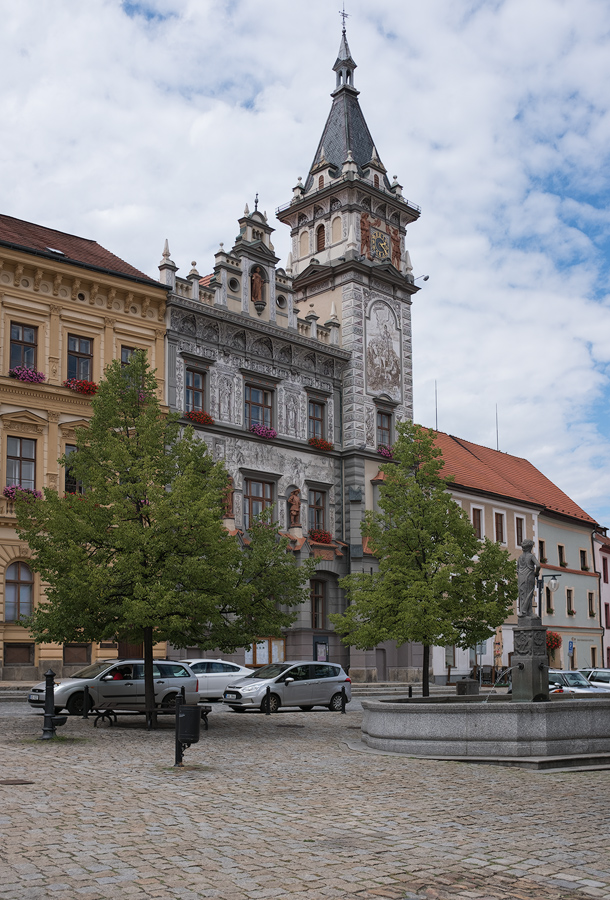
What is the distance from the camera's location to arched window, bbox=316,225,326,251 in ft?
149

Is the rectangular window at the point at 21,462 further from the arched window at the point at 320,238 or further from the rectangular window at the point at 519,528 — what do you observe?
the rectangular window at the point at 519,528

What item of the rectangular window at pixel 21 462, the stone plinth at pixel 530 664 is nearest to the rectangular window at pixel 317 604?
the rectangular window at pixel 21 462

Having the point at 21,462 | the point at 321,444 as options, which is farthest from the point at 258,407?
the point at 21,462

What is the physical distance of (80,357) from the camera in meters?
33.5

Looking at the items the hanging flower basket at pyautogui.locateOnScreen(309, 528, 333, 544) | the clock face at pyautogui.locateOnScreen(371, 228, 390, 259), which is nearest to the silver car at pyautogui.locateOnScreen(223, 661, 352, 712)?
the hanging flower basket at pyautogui.locateOnScreen(309, 528, 333, 544)

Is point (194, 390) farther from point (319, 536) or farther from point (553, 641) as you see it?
point (553, 641)

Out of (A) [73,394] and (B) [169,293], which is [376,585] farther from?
(B) [169,293]

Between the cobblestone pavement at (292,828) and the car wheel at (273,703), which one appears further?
the car wheel at (273,703)

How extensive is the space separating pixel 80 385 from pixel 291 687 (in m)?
13.2

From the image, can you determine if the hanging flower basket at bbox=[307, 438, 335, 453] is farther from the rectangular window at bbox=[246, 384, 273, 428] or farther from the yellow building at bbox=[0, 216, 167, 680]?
the yellow building at bbox=[0, 216, 167, 680]

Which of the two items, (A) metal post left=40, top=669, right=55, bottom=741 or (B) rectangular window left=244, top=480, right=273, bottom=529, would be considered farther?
(B) rectangular window left=244, top=480, right=273, bottom=529

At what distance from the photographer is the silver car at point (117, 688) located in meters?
21.9

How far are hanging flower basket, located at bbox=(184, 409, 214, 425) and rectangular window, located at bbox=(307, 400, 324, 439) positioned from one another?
6293 mm

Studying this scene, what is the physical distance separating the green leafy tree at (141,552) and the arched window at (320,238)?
83.8 feet
